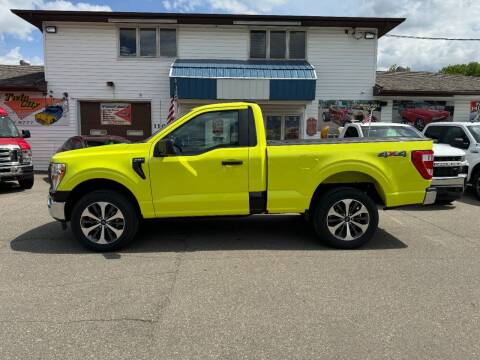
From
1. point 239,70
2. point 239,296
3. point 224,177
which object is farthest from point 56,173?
point 239,70

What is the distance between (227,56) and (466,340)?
45.7ft

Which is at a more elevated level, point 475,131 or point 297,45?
point 297,45

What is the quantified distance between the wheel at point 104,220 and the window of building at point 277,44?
1176 centimetres

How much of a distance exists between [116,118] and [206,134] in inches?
445

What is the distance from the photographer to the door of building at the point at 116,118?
1558 cm

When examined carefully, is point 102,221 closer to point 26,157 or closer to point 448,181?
point 448,181

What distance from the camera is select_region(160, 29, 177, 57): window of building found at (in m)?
15.4

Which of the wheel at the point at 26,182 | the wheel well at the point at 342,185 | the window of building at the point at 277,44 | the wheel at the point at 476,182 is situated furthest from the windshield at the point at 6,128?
the wheel at the point at 476,182

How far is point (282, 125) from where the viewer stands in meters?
16.0

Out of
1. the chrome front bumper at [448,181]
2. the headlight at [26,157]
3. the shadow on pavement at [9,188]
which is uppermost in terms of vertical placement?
the headlight at [26,157]

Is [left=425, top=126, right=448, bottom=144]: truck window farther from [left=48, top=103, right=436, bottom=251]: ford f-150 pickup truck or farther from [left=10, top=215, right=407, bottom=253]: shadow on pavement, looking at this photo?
[left=48, top=103, right=436, bottom=251]: ford f-150 pickup truck

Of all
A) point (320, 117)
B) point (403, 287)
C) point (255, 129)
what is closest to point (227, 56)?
point (320, 117)

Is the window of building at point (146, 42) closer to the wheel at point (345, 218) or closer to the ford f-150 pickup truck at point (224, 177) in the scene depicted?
the ford f-150 pickup truck at point (224, 177)

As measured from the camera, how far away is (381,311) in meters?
3.65
